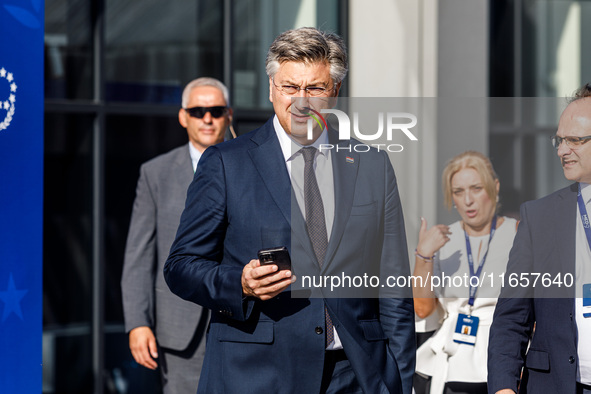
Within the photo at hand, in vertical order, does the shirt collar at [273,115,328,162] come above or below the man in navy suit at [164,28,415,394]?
above

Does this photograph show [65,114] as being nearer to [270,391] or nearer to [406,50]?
[406,50]

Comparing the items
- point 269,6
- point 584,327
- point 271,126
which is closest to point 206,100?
point 271,126

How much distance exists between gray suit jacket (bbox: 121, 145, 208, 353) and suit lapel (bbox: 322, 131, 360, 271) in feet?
5.44

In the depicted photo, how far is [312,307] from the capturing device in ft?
9.86

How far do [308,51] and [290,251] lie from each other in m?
0.73

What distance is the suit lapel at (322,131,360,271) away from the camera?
3004 millimetres

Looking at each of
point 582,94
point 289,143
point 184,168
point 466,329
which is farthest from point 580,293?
point 184,168

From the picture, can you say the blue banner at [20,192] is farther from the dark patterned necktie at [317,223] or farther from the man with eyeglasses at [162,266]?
the dark patterned necktie at [317,223]

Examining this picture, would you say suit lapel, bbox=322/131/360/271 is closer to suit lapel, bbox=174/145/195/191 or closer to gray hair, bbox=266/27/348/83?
gray hair, bbox=266/27/348/83

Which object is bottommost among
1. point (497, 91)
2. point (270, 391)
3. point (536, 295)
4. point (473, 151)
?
point (270, 391)

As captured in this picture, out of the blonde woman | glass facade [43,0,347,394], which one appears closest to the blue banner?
the blonde woman

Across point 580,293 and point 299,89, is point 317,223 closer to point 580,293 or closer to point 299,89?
point 299,89

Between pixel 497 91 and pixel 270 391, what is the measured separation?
6.45 meters

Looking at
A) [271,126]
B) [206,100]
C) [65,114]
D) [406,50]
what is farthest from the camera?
[406,50]
